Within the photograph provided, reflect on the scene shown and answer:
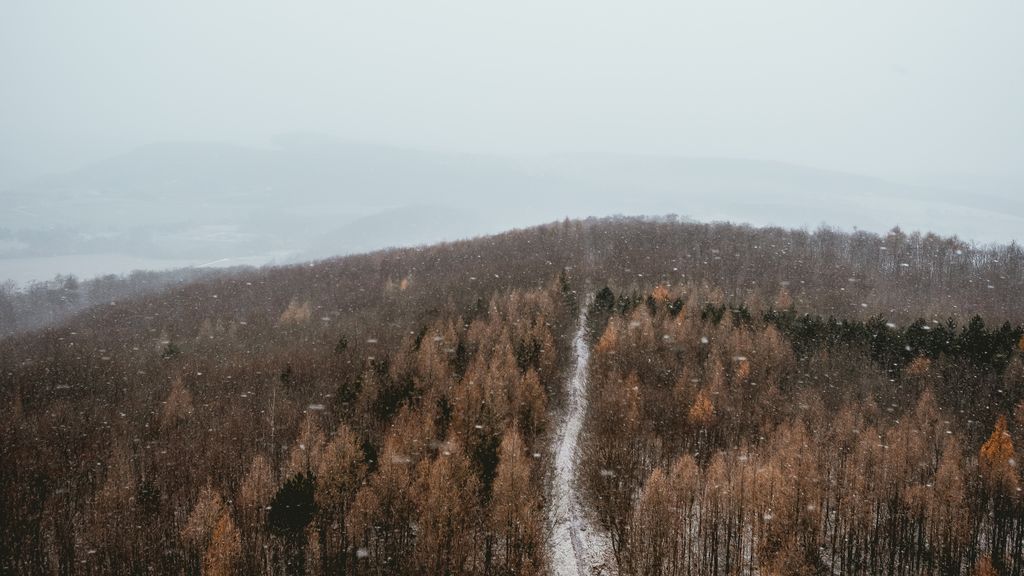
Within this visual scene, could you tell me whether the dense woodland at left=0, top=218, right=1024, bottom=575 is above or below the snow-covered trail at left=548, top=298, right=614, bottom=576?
above

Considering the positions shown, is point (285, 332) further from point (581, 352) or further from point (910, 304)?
point (910, 304)

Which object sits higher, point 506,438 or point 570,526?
point 506,438

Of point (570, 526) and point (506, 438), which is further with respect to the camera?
point (506, 438)

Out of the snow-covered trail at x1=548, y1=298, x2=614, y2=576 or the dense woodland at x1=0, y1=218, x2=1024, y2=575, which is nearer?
the dense woodland at x1=0, y1=218, x2=1024, y2=575

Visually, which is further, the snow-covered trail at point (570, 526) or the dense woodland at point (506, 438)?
the snow-covered trail at point (570, 526)

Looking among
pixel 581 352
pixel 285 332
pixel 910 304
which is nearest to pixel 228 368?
pixel 285 332
